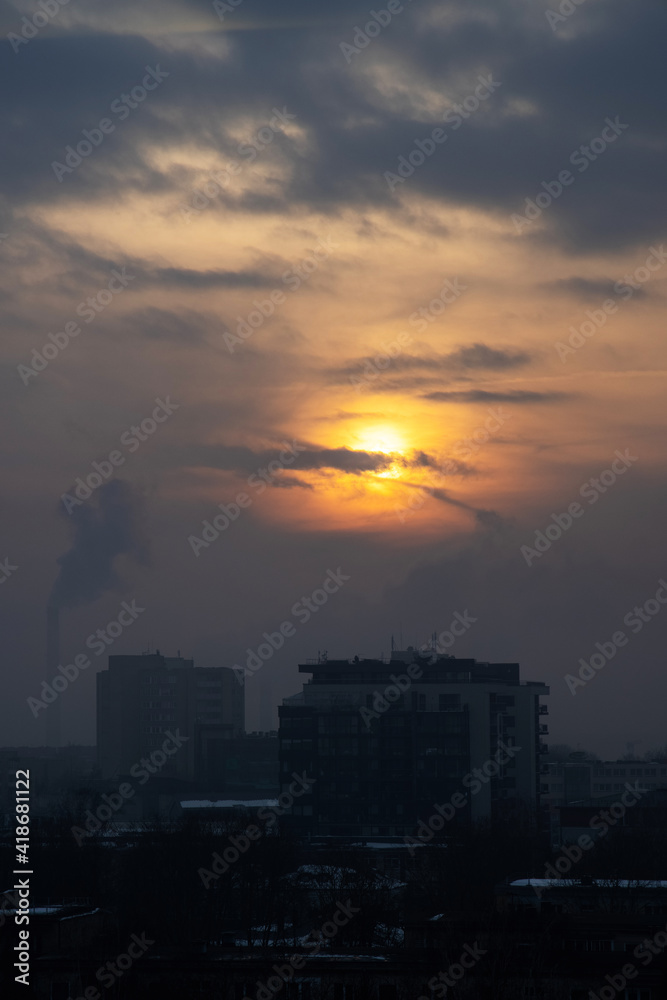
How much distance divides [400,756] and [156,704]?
6907 cm

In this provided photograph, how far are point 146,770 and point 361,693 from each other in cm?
4453

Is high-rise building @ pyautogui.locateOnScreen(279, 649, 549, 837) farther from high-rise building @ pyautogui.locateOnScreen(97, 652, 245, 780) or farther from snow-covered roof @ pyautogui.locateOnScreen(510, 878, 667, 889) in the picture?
high-rise building @ pyautogui.locateOnScreen(97, 652, 245, 780)

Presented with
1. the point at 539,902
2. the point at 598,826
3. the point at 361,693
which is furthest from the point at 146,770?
the point at 539,902

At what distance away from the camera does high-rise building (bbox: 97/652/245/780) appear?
144375mm

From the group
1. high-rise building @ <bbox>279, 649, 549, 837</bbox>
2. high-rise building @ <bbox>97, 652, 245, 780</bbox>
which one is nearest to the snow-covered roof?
high-rise building @ <bbox>279, 649, 549, 837</bbox>

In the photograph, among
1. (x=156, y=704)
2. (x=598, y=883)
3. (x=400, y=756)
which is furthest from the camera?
(x=156, y=704)

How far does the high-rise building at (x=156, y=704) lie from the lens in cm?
14438

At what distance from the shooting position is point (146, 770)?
12525cm

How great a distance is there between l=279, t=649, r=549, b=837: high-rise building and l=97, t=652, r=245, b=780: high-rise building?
60.4 m

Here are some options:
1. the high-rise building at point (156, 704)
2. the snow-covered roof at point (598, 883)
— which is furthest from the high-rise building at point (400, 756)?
the high-rise building at point (156, 704)

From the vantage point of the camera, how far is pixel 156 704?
14538 centimetres

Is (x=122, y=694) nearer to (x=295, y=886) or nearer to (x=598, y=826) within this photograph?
(x=598, y=826)

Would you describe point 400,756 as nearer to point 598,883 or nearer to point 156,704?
point 598,883

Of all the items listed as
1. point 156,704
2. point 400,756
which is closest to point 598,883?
point 400,756
